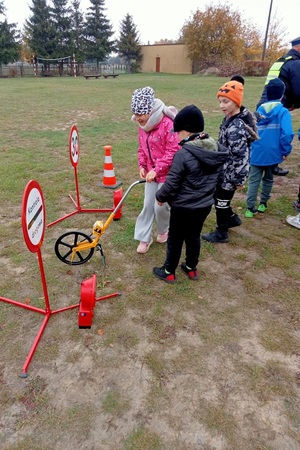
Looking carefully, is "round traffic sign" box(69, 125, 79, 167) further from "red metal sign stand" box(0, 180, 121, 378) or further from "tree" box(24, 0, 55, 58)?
"tree" box(24, 0, 55, 58)

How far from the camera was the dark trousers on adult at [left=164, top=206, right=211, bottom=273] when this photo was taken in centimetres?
267

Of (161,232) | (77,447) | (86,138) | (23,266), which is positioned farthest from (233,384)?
(86,138)

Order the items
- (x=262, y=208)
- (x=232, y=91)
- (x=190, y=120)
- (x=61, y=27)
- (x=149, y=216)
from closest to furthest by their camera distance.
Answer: (x=190, y=120) < (x=232, y=91) < (x=149, y=216) < (x=262, y=208) < (x=61, y=27)

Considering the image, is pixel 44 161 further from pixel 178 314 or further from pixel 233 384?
pixel 233 384

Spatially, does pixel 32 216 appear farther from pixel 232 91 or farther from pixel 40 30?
pixel 40 30

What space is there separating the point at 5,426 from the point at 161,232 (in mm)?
2279

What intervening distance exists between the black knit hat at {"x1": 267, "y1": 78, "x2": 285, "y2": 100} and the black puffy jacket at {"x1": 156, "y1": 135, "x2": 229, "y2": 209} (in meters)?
1.58

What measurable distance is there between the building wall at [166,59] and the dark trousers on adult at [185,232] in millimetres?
43487

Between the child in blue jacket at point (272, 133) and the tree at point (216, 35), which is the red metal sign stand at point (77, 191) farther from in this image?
the tree at point (216, 35)

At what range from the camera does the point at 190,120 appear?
2.44 metres

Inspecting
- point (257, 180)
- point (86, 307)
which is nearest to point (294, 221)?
point (257, 180)

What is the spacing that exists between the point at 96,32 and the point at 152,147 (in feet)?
159

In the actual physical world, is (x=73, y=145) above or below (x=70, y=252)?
above

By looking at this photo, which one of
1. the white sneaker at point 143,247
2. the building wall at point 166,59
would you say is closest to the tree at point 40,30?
the building wall at point 166,59
